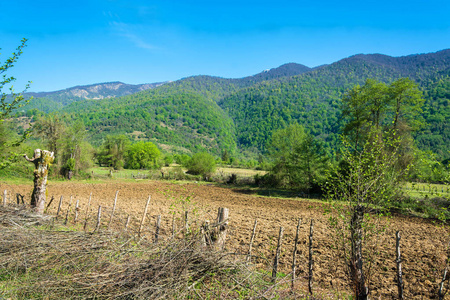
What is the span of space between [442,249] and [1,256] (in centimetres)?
1379

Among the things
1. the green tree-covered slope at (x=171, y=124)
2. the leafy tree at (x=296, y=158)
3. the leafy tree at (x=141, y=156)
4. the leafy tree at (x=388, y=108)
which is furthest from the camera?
the green tree-covered slope at (x=171, y=124)

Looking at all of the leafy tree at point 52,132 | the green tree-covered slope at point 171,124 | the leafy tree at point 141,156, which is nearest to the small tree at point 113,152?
the leafy tree at point 141,156

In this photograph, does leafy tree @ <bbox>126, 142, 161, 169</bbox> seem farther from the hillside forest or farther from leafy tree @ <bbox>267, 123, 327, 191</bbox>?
leafy tree @ <bbox>267, 123, 327, 191</bbox>

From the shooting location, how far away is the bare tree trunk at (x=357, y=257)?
4902 millimetres

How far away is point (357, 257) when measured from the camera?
4.96m

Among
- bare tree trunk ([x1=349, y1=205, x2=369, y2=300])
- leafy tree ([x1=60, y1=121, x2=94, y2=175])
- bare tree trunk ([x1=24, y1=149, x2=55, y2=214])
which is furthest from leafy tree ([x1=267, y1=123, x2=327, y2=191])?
leafy tree ([x1=60, y1=121, x2=94, y2=175])

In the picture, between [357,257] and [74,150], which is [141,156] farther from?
[357,257]

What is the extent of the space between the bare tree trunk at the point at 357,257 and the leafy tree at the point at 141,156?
56403 millimetres

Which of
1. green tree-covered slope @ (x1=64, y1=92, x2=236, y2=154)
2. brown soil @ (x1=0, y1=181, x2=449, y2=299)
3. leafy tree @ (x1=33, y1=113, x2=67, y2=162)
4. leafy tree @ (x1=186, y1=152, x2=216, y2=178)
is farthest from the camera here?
green tree-covered slope @ (x1=64, y1=92, x2=236, y2=154)

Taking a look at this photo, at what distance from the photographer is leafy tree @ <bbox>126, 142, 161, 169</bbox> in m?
59.3

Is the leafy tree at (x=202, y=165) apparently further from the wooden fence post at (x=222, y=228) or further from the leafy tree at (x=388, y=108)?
the wooden fence post at (x=222, y=228)

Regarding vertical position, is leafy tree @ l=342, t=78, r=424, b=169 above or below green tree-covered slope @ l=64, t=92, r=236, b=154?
below

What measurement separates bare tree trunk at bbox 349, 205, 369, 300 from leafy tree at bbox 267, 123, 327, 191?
19126 millimetres

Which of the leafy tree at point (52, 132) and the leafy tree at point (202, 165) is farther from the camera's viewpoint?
the leafy tree at point (202, 165)
